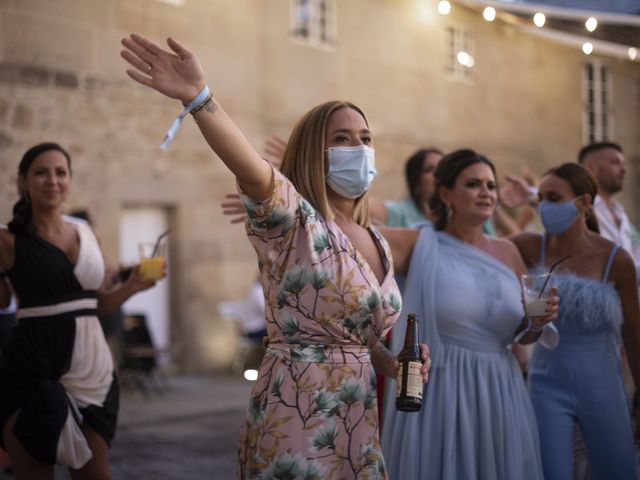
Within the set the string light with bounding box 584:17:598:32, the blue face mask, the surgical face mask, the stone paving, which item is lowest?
the stone paving

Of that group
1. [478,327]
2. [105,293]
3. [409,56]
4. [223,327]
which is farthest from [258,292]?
[478,327]

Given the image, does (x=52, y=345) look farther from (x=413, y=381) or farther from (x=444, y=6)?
(x=444, y=6)

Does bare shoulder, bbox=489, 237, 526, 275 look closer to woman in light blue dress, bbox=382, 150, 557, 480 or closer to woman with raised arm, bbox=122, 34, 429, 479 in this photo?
woman in light blue dress, bbox=382, 150, 557, 480

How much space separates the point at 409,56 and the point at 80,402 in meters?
13.4

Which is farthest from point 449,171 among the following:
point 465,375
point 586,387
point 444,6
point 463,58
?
point 463,58

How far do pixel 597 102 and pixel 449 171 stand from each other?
17863mm

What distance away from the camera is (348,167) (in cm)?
314

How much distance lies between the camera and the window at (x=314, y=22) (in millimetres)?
14844

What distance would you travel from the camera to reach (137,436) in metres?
8.50

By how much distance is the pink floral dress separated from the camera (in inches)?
114

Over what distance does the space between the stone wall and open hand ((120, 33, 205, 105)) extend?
A: 886 centimetres

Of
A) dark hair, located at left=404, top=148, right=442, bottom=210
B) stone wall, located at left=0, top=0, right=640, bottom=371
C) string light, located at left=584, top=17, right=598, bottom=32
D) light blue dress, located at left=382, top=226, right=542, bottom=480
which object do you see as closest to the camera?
light blue dress, located at left=382, top=226, right=542, bottom=480

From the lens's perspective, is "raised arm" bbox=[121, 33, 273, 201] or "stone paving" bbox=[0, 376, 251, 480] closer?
"raised arm" bbox=[121, 33, 273, 201]

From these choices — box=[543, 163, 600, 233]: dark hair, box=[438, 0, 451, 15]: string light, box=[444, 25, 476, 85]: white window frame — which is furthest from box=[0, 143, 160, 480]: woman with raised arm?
box=[444, 25, 476, 85]: white window frame
